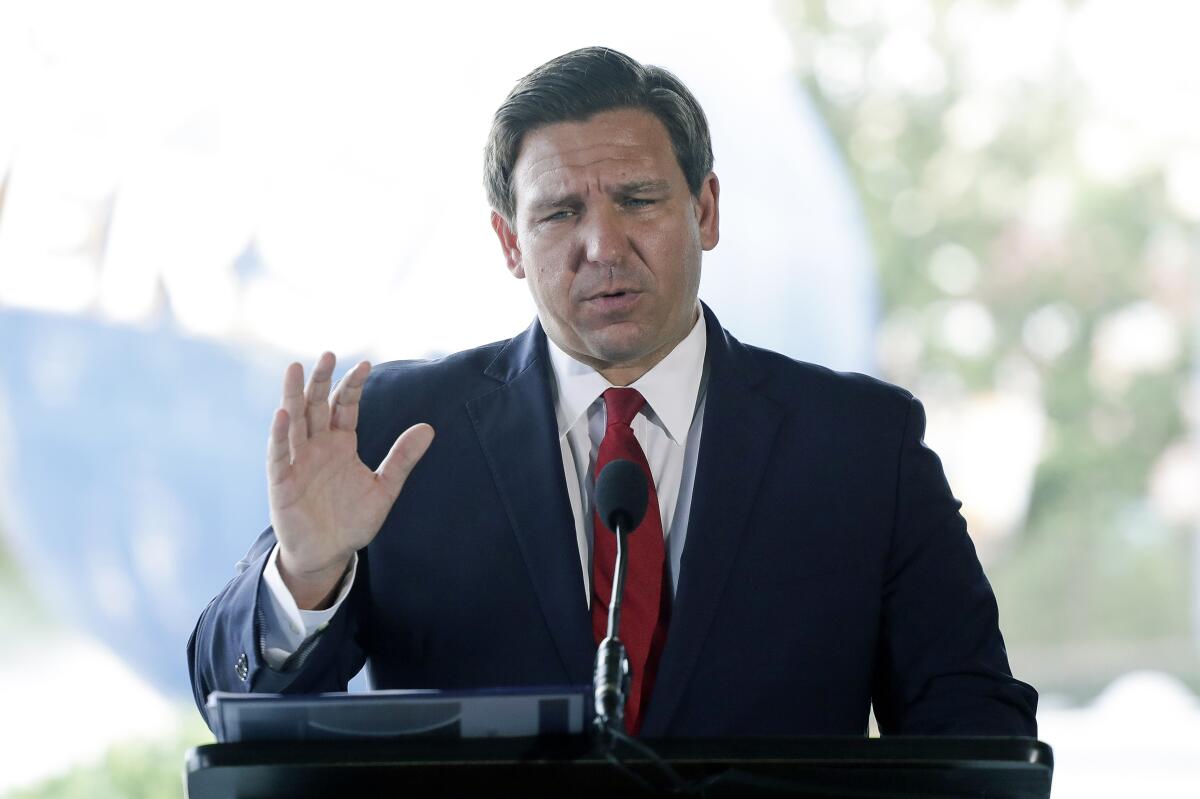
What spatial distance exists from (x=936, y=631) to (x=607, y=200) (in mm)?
742

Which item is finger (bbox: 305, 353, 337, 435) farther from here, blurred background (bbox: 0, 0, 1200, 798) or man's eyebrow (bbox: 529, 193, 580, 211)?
blurred background (bbox: 0, 0, 1200, 798)

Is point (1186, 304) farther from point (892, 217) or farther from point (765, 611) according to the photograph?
point (765, 611)

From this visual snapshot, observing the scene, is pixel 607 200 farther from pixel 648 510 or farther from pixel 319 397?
pixel 319 397

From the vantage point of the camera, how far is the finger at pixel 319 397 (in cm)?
154

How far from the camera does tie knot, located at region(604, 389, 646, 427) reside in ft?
6.28

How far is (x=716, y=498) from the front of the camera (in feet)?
6.12

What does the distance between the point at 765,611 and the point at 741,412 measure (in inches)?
11.5

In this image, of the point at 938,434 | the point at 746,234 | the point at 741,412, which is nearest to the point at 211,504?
the point at 746,234

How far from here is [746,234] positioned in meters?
3.47

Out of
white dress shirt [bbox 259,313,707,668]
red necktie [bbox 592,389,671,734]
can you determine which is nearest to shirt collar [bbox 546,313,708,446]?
white dress shirt [bbox 259,313,707,668]

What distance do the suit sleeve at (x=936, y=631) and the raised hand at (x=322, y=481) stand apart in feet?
2.34

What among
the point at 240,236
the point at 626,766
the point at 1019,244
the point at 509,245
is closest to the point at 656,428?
the point at 509,245

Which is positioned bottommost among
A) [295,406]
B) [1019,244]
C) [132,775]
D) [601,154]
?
[132,775]

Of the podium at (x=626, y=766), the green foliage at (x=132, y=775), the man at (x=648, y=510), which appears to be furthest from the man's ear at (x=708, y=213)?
the green foliage at (x=132, y=775)
